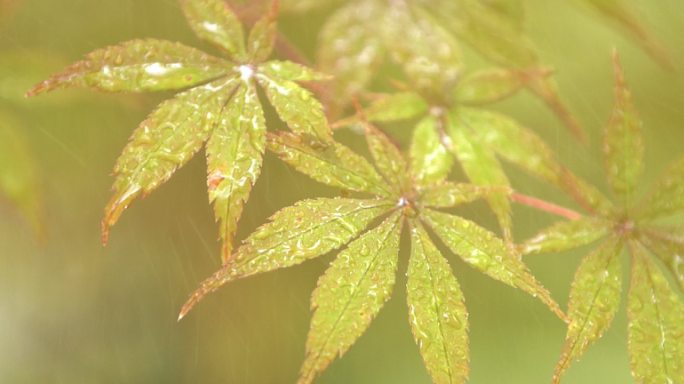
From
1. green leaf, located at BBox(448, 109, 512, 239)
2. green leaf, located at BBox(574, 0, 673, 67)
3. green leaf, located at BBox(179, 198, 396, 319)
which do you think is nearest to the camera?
green leaf, located at BBox(179, 198, 396, 319)

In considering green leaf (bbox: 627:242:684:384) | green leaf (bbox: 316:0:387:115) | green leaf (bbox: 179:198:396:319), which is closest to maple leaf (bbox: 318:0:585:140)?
green leaf (bbox: 316:0:387:115)

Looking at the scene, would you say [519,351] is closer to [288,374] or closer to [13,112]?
[288,374]

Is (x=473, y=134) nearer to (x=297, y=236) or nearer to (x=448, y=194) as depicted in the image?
(x=448, y=194)

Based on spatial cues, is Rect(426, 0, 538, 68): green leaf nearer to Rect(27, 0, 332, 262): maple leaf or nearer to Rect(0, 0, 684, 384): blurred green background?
Rect(0, 0, 684, 384): blurred green background

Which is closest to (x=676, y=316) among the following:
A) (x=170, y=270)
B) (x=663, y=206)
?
(x=663, y=206)

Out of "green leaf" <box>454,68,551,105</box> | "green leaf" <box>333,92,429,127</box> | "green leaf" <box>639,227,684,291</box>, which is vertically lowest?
"green leaf" <box>639,227,684,291</box>

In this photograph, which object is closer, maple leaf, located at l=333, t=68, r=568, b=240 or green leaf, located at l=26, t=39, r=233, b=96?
green leaf, located at l=26, t=39, r=233, b=96

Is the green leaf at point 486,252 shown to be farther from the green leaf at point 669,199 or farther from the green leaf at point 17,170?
the green leaf at point 17,170
